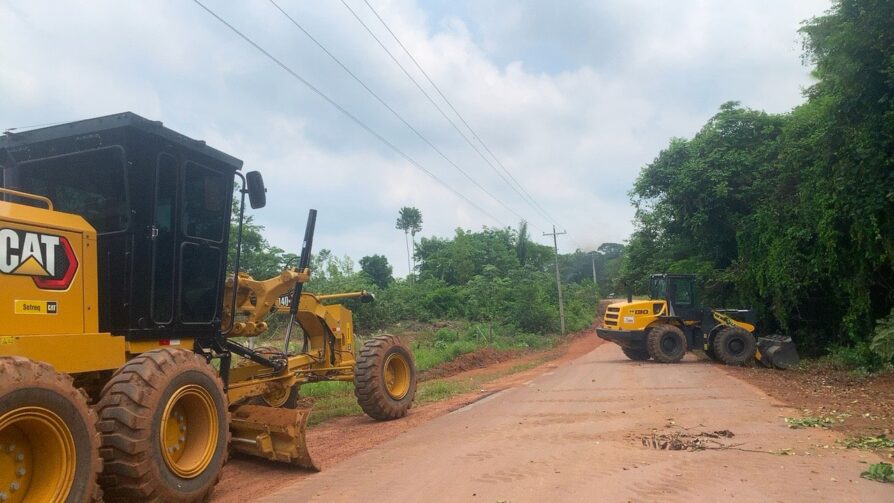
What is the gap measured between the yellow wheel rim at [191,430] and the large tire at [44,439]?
2.64ft

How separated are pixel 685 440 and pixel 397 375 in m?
4.78

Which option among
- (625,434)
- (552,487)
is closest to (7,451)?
Answer: (552,487)

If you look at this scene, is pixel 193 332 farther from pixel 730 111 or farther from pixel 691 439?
pixel 730 111

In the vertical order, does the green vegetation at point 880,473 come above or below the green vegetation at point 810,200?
below

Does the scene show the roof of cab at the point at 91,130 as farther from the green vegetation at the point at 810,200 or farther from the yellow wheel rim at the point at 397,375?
the green vegetation at the point at 810,200

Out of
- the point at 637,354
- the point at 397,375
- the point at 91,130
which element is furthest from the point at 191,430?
the point at 637,354

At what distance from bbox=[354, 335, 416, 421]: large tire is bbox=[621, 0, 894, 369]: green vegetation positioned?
10.4 metres

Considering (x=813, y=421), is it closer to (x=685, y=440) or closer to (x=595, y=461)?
(x=685, y=440)

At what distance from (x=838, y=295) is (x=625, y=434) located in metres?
12.6

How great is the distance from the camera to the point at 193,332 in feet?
20.4

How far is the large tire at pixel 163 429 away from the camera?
175 inches

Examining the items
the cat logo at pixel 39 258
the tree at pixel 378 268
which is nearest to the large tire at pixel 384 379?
the cat logo at pixel 39 258

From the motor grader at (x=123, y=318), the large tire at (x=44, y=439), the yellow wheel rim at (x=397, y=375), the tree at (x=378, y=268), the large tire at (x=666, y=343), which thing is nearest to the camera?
the large tire at (x=44, y=439)

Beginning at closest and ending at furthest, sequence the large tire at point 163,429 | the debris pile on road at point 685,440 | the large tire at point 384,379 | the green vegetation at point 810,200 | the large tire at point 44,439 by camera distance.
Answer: the large tire at point 44,439
the large tire at point 163,429
the debris pile on road at point 685,440
the large tire at point 384,379
the green vegetation at point 810,200
